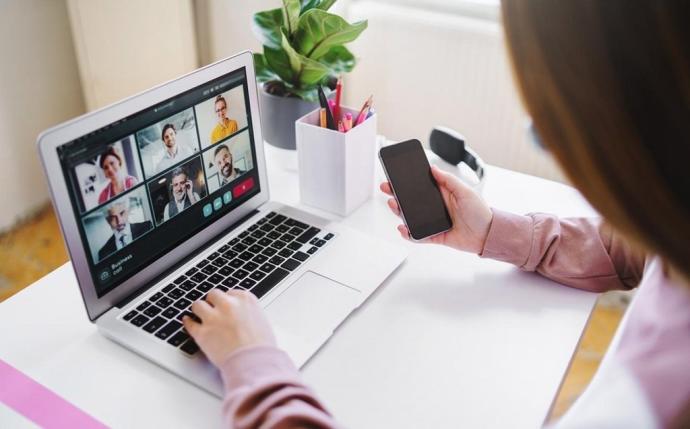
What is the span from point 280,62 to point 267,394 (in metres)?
0.67

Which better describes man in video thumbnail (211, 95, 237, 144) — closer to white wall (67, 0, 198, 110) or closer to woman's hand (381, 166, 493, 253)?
woman's hand (381, 166, 493, 253)

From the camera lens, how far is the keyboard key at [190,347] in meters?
0.71

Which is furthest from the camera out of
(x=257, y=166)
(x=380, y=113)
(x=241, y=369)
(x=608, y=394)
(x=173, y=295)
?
(x=380, y=113)

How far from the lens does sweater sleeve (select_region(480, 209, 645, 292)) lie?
0.85 meters

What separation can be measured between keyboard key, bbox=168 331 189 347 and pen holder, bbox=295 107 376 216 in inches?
14.4

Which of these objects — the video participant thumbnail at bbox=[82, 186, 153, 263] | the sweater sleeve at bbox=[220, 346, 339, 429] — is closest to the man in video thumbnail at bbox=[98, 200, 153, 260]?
the video participant thumbnail at bbox=[82, 186, 153, 263]

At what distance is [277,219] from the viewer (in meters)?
0.94

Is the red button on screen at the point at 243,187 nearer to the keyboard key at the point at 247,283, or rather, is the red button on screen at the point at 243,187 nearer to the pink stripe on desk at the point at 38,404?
the keyboard key at the point at 247,283

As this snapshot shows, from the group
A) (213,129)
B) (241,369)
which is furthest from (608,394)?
(213,129)

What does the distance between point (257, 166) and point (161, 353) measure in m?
Result: 0.34

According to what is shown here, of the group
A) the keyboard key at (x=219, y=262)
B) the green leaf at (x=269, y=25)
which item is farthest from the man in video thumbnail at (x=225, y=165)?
the green leaf at (x=269, y=25)

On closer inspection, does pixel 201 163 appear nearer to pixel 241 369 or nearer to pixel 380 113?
pixel 241 369

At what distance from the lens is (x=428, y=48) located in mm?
1824

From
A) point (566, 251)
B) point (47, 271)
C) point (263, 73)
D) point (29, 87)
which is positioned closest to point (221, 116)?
point (263, 73)
